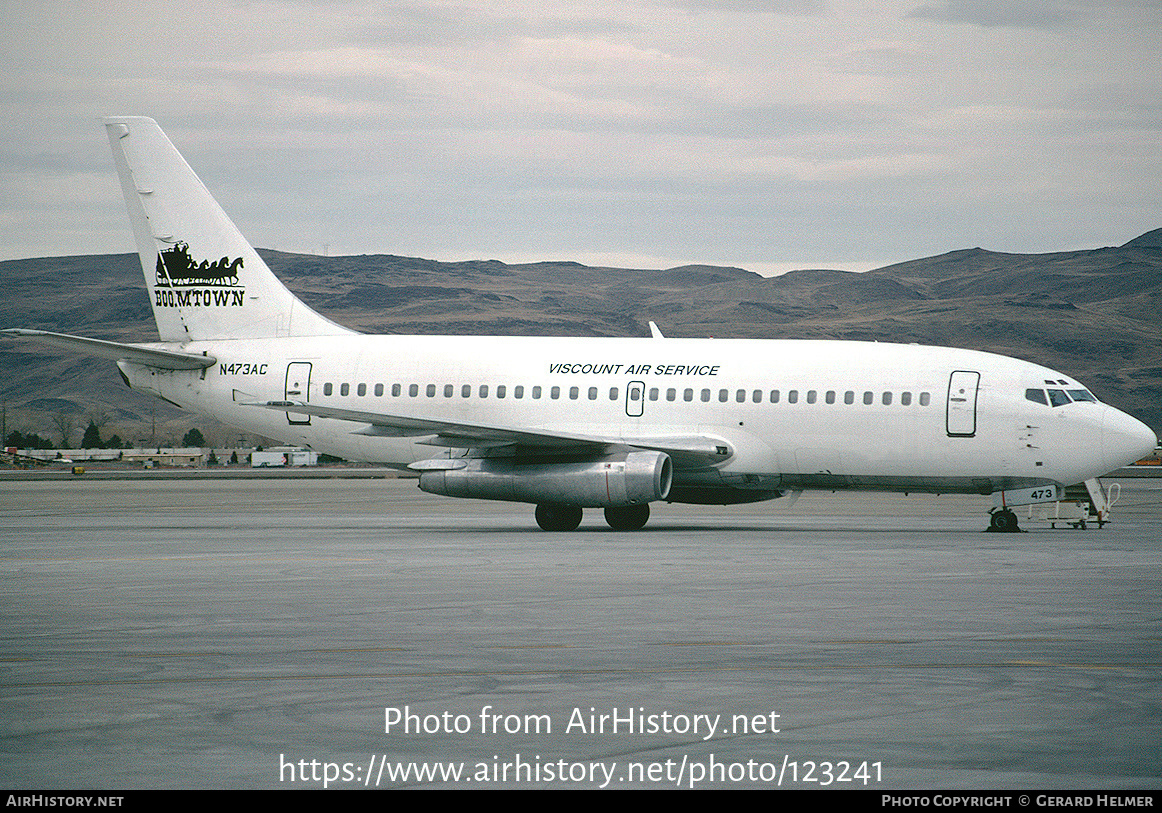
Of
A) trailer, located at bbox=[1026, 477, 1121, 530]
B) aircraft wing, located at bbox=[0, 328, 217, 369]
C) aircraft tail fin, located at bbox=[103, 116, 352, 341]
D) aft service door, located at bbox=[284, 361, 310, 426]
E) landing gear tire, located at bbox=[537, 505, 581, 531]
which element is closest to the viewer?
landing gear tire, located at bbox=[537, 505, 581, 531]

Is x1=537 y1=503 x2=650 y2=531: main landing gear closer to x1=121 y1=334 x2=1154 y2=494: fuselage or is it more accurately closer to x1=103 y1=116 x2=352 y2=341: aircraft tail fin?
x1=121 y1=334 x2=1154 y2=494: fuselage

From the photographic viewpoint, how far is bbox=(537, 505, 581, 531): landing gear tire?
31641mm

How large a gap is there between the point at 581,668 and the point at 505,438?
19.1 meters

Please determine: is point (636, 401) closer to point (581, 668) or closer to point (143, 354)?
point (143, 354)

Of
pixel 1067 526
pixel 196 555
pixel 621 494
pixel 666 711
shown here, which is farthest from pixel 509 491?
pixel 666 711

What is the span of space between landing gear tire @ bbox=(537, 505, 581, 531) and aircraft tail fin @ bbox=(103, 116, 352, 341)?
8.66 meters

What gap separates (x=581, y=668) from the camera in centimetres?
1111

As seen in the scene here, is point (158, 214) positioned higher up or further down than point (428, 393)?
higher up

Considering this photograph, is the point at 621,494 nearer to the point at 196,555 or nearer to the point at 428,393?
the point at 428,393

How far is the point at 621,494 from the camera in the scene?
2975 cm

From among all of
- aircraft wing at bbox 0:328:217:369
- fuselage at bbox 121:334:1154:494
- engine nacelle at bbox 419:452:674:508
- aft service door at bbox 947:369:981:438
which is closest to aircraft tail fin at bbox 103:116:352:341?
fuselage at bbox 121:334:1154:494

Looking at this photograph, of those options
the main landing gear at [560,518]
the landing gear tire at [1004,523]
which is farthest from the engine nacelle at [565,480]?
the landing gear tire at [1004,523]
